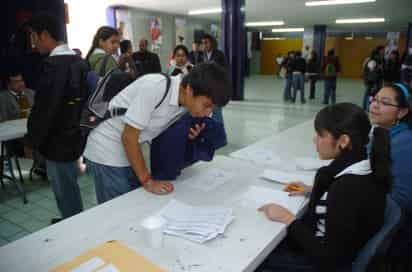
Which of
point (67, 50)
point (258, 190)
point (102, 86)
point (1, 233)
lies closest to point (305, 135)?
point (258, 190)

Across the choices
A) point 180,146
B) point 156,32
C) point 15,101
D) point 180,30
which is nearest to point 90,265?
point 180,146

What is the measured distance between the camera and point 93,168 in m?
1.59

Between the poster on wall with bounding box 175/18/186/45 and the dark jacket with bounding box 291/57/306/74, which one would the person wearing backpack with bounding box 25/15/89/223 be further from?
the poster on wall with bounding box 175/18/186/45

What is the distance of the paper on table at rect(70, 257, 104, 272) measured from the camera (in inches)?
35.2

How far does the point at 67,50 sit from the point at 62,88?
0.24m

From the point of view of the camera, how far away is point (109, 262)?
0.93m

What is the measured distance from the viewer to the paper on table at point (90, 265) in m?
0.89

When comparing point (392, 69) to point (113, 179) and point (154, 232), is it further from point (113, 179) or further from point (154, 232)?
point (154, 232)

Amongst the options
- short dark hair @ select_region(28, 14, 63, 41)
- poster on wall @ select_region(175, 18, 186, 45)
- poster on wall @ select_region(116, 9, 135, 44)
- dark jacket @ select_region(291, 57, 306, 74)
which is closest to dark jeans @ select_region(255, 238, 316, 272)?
short dark hair @ select_region(28, 14, 63, 41)

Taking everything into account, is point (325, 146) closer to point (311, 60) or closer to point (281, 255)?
point (281, 255)

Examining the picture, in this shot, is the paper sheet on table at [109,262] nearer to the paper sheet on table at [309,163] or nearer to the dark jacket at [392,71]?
the paper sheet on table at [309,163]

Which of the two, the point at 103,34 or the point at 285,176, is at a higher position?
the point at 103,34

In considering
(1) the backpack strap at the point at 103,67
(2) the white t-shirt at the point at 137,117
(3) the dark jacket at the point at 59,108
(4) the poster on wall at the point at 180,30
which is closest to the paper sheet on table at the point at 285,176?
(2) the white t-shirt at the point at 137,117

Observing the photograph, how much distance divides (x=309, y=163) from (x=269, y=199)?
1.89ft
